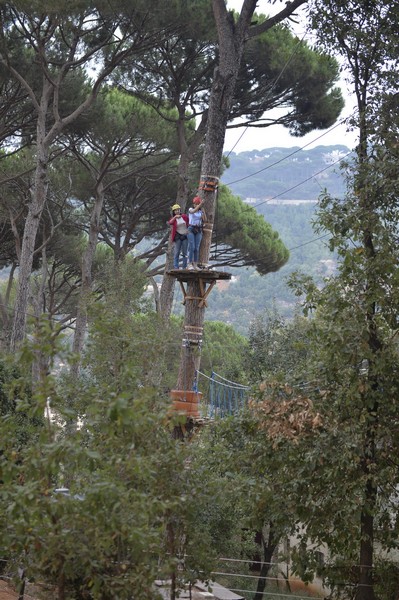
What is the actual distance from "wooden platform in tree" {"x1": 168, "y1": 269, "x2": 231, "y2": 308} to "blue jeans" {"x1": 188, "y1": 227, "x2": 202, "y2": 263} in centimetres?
31

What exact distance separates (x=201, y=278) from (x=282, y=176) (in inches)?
4096

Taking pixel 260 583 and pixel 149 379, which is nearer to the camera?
pixel 149 379

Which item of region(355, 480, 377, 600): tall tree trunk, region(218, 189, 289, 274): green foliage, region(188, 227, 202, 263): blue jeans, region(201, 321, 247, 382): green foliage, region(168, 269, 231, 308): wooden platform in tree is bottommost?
region(355, 480, 377, 600): tall tree trunk

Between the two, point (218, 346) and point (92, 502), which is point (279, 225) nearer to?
point (218, 346)

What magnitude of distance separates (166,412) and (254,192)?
100355mm

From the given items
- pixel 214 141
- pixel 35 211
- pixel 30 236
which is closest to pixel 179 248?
pixel 214 141

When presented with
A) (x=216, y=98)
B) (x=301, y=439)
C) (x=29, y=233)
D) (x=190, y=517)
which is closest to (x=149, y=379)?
(x=190, y=517)

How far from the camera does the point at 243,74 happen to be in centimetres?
1853

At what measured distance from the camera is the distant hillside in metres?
104

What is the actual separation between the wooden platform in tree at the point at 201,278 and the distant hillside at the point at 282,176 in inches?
3316

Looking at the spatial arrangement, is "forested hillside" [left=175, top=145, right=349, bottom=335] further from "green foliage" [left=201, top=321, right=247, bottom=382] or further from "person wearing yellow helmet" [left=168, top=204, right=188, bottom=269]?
"person wearing yellow helmet" [left=168, top=204, right=188, bottom=269]

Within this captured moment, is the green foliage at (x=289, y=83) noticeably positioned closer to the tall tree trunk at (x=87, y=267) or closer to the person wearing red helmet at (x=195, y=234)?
the tall tree trunk at (x=87, y=267)

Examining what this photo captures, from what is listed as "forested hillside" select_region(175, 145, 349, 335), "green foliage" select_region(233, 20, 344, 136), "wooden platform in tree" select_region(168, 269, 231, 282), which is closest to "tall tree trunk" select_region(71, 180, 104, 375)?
"green foliage" select_region(233, 20, 344, 136)

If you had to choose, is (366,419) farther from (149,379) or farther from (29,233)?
(29,233)
